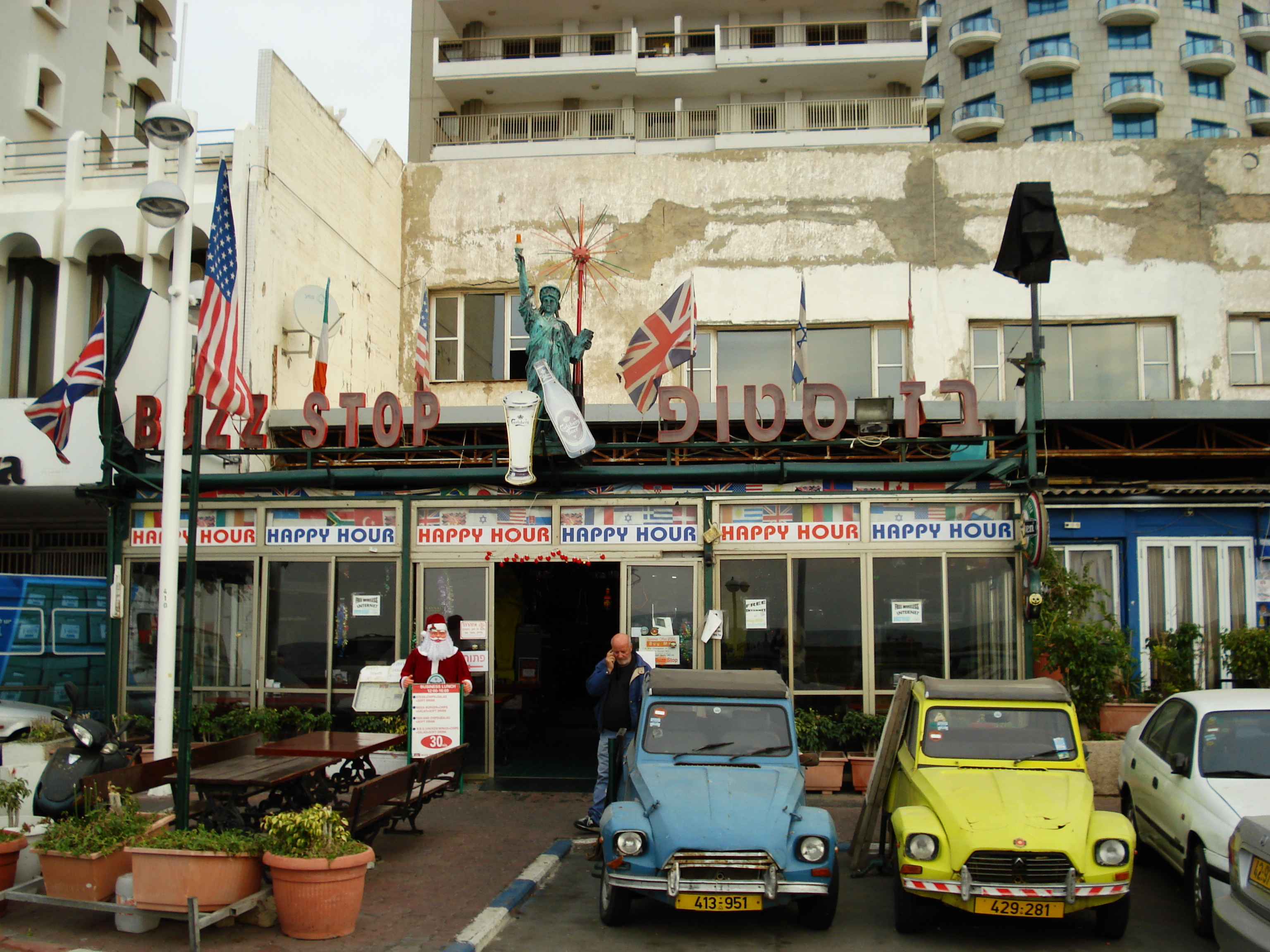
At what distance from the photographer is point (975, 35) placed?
2110 inches

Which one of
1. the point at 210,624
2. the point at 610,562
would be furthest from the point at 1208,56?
the point at 210,624

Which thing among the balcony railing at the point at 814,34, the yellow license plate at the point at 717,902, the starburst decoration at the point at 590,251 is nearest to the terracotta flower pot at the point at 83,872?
the yellow license plate at the point at 717,902

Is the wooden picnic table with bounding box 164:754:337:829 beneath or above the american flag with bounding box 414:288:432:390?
beneath

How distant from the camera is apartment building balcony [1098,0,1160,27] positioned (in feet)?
165

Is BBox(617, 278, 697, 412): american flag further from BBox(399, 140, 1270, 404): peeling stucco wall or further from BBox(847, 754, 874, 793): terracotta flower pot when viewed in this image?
BBox(399, 140, 1270, 404): peeling stucco wall

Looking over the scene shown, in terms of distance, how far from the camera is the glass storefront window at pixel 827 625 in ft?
41.9

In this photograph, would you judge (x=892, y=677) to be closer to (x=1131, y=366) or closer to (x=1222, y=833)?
(x=1222, y=833)

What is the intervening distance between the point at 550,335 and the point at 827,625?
5.04 metres

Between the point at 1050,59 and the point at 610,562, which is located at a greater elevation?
the point at 1050,59

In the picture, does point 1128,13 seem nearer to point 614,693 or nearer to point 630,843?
point 614,693

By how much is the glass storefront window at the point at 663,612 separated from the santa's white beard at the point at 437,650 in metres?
2.30

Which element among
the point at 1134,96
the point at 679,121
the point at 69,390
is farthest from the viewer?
the point at 1134,96

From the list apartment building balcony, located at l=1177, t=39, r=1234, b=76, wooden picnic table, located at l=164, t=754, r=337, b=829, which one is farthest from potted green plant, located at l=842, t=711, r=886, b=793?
apartment building balcony, located at l=1177, t=39, r=1234, b=76

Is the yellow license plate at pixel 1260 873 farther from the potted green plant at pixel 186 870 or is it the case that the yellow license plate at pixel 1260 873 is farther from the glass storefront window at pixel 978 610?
the glass storefront window at pixel 978 610
